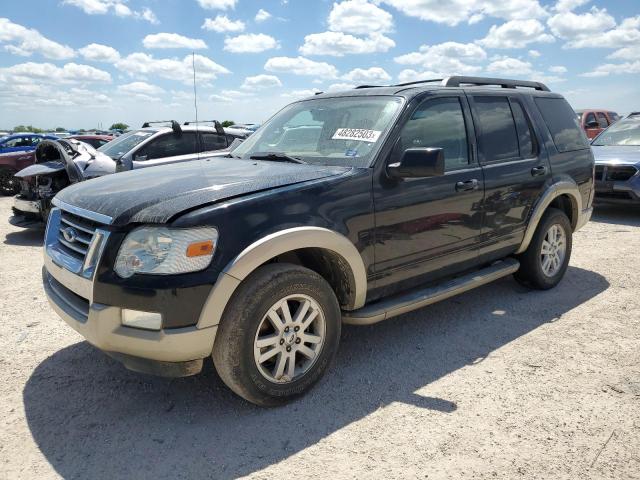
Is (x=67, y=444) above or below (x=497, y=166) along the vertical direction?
below

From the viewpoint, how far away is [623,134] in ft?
33.6

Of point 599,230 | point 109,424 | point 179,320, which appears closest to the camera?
point 179,320

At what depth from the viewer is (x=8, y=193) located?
12930 millimetres

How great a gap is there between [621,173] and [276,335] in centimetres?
793

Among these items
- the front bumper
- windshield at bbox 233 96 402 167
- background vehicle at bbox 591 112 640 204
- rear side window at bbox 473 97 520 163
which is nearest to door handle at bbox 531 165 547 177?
rear side window at bbox 473 97 520 163

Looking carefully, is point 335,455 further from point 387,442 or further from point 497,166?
point 497,166

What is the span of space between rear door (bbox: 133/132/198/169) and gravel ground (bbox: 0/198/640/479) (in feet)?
12.4

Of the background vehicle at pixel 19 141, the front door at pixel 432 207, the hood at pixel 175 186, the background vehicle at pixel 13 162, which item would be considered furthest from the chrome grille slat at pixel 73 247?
the background vehicle at pixel 19 141

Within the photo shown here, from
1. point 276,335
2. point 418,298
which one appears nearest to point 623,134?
point 418,298

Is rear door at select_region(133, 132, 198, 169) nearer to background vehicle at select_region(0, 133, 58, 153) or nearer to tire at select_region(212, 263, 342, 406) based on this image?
tire at select_region(212, 263, 342, 406)

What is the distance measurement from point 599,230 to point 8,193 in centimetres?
1280

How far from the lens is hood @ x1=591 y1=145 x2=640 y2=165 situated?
347 inches

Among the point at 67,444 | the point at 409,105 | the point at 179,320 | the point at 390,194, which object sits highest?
the point at 409,105

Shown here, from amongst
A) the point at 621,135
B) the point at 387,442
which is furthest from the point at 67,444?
the point at 621,135
